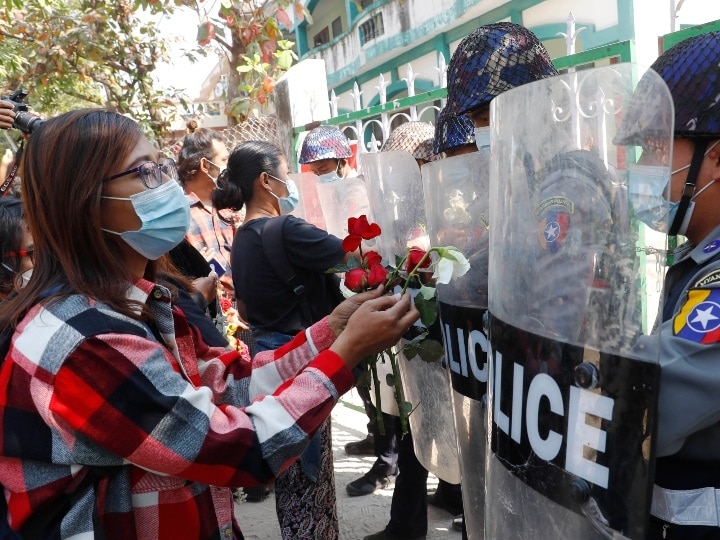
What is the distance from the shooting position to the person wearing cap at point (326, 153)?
15.3 feet

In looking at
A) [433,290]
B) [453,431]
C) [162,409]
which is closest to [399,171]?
[433,290]

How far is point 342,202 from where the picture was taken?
3107 mm

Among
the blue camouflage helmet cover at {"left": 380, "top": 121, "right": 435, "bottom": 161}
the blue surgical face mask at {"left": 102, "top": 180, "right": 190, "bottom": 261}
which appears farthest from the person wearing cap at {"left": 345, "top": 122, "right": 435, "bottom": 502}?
the blue surgical face mask at {"left": 102, "top": 180, "right": 190, "bottom": 261}

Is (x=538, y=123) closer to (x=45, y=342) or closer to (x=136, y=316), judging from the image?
(x=136, y=316)

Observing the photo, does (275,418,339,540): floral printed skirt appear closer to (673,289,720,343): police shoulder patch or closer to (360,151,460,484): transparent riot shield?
(360,151,460,484): transparent riot shield

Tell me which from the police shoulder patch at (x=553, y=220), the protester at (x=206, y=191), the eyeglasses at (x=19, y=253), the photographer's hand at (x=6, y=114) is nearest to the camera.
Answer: the police shoulder patch at (x=553, y=220)

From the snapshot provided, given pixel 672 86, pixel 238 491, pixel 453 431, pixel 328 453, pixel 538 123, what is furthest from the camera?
pixel 238 491

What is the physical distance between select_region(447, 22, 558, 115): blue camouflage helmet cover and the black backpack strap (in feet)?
3.34

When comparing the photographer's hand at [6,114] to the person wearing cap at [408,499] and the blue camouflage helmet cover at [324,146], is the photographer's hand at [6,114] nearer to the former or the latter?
the person wearing cap at [408,499]

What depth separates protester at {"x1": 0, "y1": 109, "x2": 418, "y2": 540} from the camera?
1346 mm

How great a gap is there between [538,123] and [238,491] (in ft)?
11.4

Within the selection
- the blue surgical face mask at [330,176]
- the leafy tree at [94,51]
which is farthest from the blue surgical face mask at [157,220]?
the leafy tree at [94,51]

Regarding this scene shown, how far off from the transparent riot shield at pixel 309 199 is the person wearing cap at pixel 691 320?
244cm

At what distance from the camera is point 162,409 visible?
135 cm
